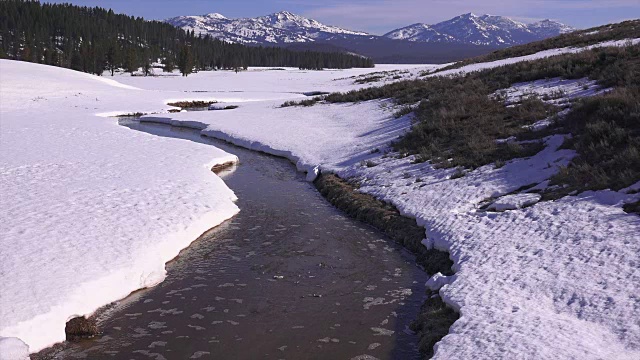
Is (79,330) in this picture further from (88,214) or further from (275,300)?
(88,214)

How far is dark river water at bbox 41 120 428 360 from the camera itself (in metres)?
8.77

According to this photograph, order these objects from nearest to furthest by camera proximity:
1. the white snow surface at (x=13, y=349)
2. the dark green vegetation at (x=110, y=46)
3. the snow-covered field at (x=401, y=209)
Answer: the white snow surface at (x=13, y=349), the snow-covered field at (x=401, y=209), the dark green vegetation at (x=110, y=46)

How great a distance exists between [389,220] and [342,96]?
26809 millimetres

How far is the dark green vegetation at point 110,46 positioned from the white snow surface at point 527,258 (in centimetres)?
9213

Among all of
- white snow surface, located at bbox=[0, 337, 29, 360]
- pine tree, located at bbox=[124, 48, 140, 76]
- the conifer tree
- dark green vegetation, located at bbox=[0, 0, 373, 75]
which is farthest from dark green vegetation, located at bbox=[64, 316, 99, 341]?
pine tree, located at bbox=[124, 48, 140, 76]

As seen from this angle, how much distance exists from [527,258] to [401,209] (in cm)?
532

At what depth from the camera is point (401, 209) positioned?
15.6 metres

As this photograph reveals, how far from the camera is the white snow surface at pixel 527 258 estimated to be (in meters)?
7.88

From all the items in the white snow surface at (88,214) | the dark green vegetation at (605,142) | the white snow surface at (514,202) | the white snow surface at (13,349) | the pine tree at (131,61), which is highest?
the pine tree at (131,61)

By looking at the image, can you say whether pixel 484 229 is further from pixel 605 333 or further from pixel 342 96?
pixel 342 96

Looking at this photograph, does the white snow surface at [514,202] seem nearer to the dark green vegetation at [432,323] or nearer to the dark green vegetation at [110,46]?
the dark green vegetation at [432,323]

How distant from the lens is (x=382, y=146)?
23.0 metres

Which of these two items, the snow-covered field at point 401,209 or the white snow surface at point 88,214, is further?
the white snow surface at point 88,214

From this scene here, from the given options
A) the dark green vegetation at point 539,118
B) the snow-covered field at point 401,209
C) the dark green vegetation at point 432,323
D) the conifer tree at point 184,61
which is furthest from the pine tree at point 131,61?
the dark green vegetation at point 432,323
